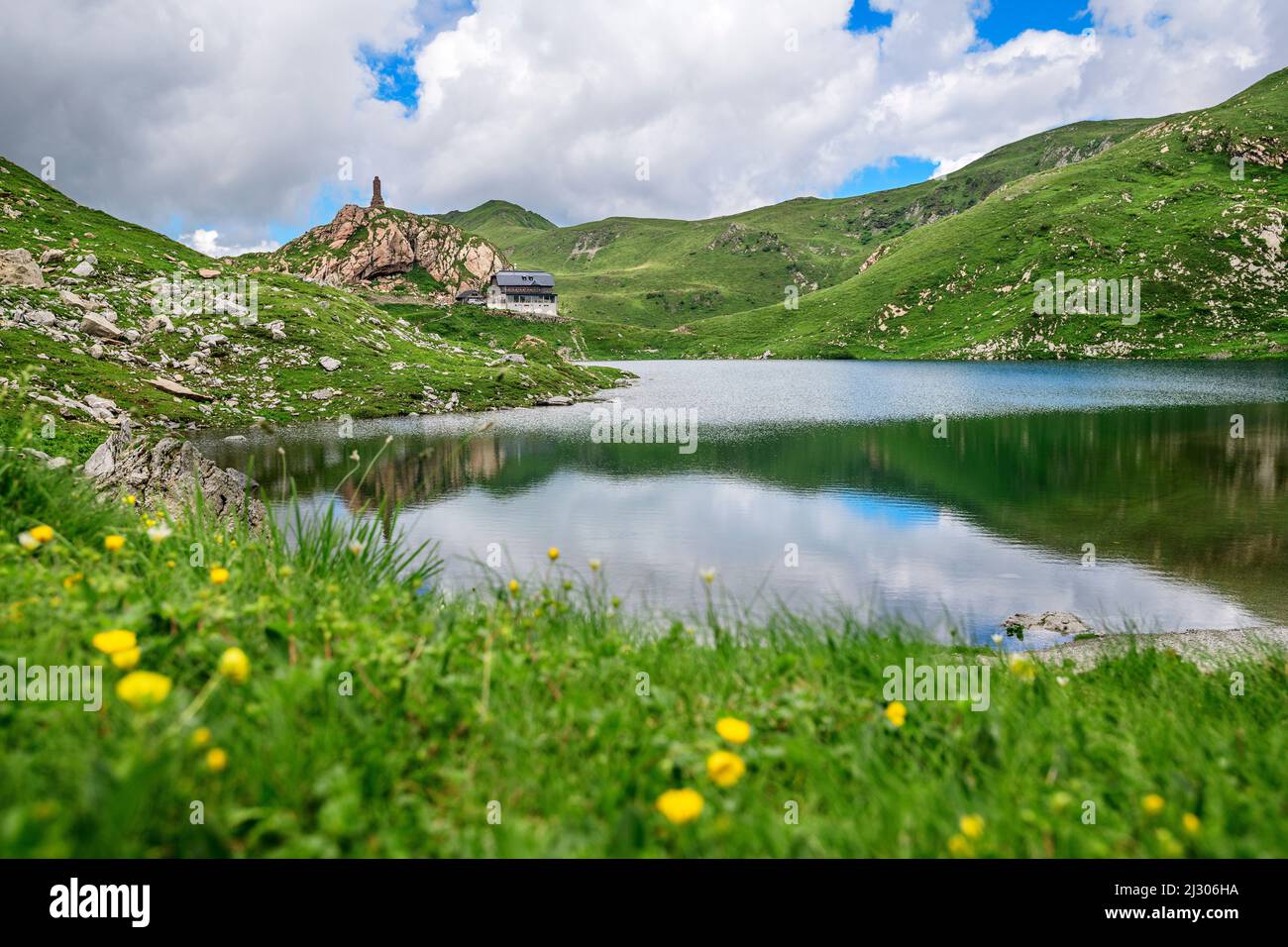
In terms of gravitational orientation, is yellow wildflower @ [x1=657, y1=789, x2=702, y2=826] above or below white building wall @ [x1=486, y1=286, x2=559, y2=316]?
below

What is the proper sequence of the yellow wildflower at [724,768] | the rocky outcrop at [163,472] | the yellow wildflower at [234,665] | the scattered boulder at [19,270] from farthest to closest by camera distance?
the scattered boulder at [19,270], the rocky outcrop at [163,472], the yellow wildflower at [234,665], the yellow wildflower at [724,768]

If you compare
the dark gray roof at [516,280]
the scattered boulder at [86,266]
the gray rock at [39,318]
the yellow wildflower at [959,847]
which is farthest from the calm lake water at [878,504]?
the dark gray roof at [516,280]

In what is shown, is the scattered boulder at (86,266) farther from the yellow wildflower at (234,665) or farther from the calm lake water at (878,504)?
the yellow wildflower at (234,665)

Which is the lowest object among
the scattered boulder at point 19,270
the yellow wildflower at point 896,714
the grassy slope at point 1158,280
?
the yellow wildflower at point 896,714

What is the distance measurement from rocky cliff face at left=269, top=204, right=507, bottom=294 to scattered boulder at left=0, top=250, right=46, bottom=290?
13230 cm

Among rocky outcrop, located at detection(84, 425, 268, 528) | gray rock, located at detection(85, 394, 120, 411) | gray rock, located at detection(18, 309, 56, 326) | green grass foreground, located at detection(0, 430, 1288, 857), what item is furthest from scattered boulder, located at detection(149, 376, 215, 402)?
green grass foreground, located at detection(0, 430, 1288, 857)

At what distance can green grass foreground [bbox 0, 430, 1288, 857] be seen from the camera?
3076 mm

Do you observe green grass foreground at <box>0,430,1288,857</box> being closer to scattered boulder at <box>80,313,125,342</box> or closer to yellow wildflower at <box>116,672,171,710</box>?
yellow wildflower at <box>116,672,171,710</box>

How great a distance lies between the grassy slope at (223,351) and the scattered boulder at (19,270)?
1.18 m

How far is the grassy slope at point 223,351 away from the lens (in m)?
42.9

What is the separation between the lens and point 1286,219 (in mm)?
165375

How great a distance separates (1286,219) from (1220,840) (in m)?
236

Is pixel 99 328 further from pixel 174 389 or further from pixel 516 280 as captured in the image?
pixel 516 280
